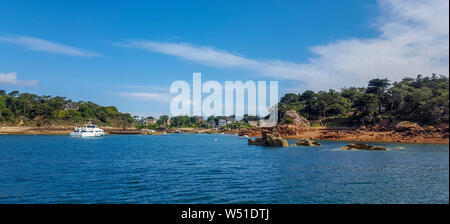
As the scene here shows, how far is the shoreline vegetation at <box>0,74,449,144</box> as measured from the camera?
60406 mm

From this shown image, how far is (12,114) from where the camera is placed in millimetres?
166125

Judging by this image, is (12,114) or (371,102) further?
(12,114)

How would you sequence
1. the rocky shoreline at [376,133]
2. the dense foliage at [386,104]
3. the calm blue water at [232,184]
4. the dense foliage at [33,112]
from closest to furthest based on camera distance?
the calm blue water at [232,184]
the dense foliage at [386,104]
the rocky shoreline at [376,133]
the dense foliage at [33,112]

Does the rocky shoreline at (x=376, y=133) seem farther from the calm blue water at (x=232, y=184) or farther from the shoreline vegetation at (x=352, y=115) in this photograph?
the calm blue water at (x=232, y=184)

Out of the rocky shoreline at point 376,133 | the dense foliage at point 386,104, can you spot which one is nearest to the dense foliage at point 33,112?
the rocky shoreline at point 376,133

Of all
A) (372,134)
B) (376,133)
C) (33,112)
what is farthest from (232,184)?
(33,112)

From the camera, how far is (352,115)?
353ft

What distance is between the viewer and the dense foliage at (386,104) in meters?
57.8

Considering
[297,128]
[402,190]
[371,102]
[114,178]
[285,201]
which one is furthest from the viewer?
[297,128]

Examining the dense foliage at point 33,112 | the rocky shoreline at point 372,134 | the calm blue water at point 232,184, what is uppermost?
the dense foliage at point 33,112

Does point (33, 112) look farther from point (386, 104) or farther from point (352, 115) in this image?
point (386, 104)

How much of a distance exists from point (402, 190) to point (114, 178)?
24.3 m
